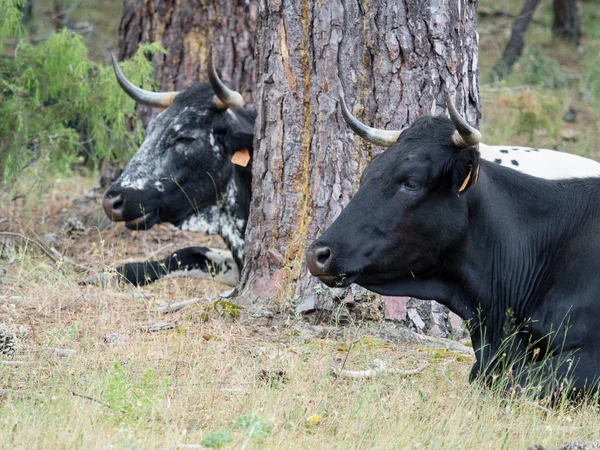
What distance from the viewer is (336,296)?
6125 millimetres

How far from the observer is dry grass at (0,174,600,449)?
4047 millimetres

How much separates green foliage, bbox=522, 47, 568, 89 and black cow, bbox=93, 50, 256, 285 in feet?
26.1

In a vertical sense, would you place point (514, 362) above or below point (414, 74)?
below

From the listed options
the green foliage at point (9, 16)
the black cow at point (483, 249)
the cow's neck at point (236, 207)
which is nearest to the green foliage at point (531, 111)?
the cow's neck at point (236, 207)

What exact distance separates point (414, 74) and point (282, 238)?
1350mm

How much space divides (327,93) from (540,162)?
1.49 meters

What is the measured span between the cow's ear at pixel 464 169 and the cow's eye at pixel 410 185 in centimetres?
17

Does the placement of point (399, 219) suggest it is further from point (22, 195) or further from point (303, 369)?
point (22, 195)

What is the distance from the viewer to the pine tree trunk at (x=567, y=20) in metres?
18.1

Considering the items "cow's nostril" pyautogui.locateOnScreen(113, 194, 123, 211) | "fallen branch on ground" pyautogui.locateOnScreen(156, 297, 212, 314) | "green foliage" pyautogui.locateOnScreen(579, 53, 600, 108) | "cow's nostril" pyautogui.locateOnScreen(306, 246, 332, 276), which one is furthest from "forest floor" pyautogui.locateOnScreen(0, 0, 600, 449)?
"green foliage" pyautogui.locateOnScreen(579, 53, 600, 108)

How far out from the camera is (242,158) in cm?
770

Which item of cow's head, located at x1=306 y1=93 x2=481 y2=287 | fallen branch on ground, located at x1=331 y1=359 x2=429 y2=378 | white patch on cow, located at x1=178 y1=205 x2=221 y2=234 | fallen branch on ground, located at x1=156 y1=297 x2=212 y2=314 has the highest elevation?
cow's head, located at x1=306 y1=93 x2=481 y2=287

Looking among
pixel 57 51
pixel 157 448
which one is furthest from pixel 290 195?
pixel 57 51

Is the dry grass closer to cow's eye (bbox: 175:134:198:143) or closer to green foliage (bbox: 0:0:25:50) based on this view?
cow's eye (bbox: 175:134:198:143)
